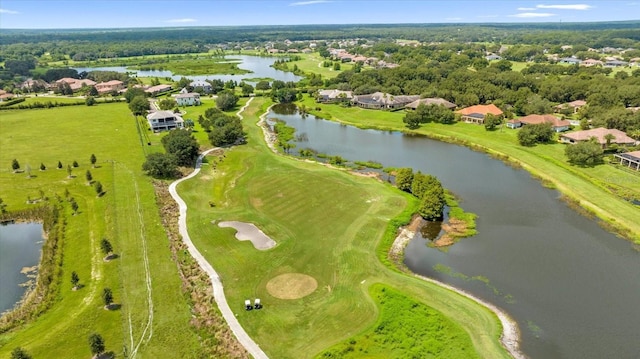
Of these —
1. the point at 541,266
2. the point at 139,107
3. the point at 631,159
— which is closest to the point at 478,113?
the point at 631,159

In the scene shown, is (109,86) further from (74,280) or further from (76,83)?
(74,280)

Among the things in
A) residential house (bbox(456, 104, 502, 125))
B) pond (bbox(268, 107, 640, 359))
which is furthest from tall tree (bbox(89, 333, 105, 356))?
residential house (bbox(456, 104, 502, 125))

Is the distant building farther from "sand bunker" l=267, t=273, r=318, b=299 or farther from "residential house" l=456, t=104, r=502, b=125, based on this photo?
"sand bunker" l=267, t=273, r=318, b=299

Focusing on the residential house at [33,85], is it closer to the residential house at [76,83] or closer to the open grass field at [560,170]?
the residential house at [76,83]

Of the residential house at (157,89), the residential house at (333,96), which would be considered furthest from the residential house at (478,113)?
the residential house at (157,89)

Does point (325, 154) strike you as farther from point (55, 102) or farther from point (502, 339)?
point (55, 102)
